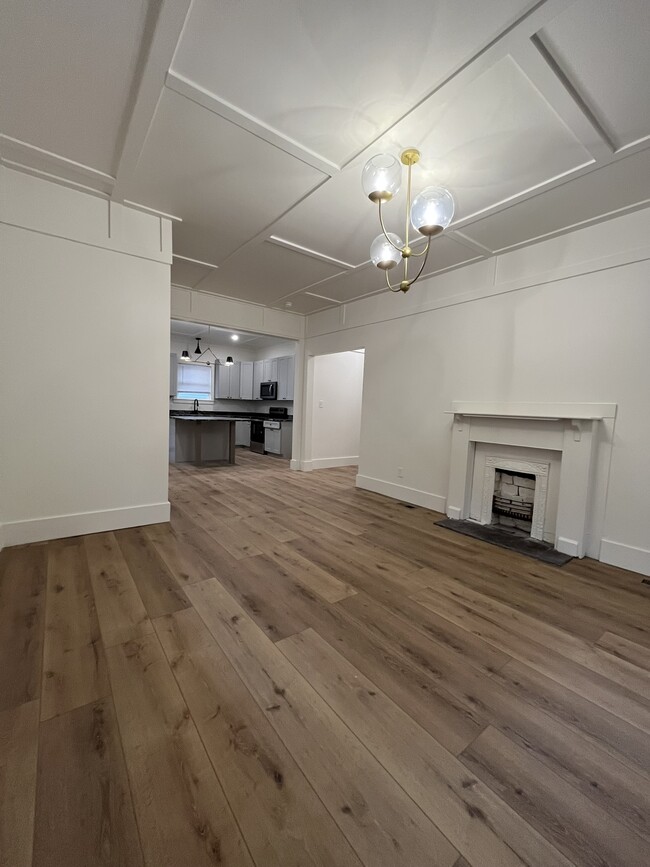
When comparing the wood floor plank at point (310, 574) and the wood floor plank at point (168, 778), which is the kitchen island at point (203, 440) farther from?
the wood floor plank at point (168, 778)

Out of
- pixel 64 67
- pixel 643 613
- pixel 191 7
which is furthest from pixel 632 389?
pixel 64 67

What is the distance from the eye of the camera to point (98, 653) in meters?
1.57

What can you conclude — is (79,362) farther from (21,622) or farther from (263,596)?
(263,596)

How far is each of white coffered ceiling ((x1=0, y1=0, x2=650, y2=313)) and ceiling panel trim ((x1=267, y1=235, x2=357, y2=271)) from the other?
39 cm

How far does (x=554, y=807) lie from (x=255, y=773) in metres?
0.91

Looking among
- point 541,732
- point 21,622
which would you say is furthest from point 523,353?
point 21,622

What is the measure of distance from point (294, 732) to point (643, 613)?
2.22 m

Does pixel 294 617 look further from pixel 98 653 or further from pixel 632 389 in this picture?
pixel 632 389

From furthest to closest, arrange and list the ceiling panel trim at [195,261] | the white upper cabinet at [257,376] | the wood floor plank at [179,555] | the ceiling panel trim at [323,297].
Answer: the white upper cabinet at [257,376] < the ceiling panel trim at [323,297] < the ceiling panel trim at [195,261] < the wood floor plank at [179,555]

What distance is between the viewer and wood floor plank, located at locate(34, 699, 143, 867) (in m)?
0.87

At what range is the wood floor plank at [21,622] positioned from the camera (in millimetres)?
1370

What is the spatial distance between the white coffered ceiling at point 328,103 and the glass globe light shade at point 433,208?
39 centimetres

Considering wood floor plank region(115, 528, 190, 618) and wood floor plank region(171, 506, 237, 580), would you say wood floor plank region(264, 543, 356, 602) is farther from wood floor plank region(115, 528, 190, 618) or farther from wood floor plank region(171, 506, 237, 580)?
wood floor plank region(115, 528, 190, 618)

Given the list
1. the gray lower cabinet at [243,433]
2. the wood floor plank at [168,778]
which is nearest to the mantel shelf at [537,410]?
the wood floor plank at [168,778]
